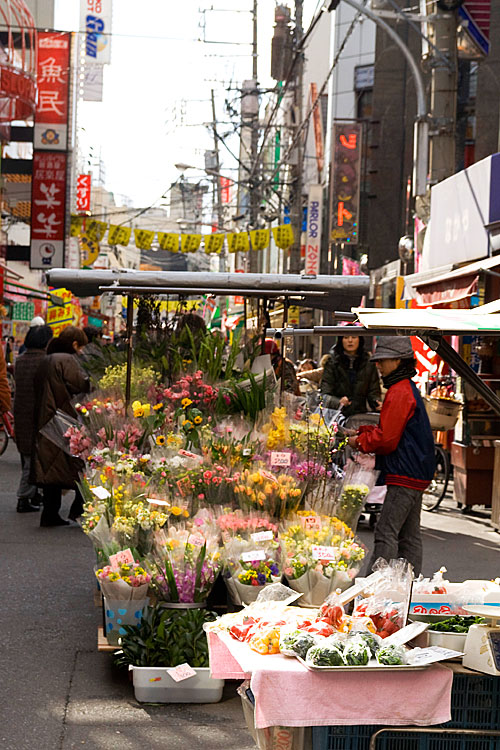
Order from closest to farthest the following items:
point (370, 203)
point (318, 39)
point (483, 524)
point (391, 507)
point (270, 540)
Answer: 1. point (270, 540)
2. point (391, 507)
3. point (483, 524)
4. point (370, 203)
5. point (318, 39)

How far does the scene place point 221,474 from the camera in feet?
22.4

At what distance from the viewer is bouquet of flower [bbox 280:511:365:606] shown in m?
5.84

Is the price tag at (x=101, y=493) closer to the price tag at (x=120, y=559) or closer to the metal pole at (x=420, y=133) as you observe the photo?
the price tag at (x=120, y=559)

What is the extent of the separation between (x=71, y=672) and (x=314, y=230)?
26961 millimetres

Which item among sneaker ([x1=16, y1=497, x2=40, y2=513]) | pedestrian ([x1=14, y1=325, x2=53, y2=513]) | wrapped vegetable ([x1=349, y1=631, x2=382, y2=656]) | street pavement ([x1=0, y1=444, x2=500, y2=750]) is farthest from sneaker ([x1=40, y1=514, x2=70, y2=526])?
wrapped vegetable ([x1=349, y1=631, x2=382, y2=656])

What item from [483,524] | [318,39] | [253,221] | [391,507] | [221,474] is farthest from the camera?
[318,39]

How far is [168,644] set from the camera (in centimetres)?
582

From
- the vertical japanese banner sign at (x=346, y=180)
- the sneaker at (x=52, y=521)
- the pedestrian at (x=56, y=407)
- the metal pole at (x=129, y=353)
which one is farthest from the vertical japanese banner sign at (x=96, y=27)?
the metal pole at (x=129, y=353)

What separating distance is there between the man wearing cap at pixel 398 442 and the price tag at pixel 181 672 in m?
2.02

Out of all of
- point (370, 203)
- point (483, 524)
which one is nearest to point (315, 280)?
point (483, 524)

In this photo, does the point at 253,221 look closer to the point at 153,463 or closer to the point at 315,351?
the point at 315,351

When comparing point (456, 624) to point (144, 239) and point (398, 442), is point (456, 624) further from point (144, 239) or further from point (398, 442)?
point (144, 239)

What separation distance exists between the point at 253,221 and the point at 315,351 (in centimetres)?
598

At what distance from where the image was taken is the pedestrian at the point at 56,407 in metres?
10.4
